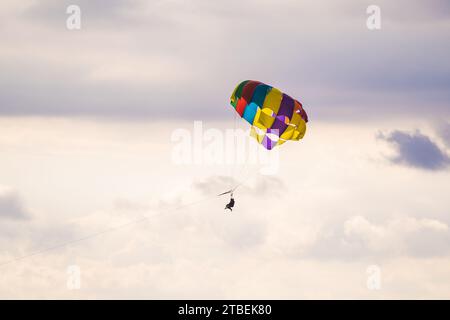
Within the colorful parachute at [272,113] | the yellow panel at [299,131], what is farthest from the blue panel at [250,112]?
the yellow panel at [299,131]

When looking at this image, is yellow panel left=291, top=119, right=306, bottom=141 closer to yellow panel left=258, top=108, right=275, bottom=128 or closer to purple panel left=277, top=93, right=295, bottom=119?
purple panel left=277, top=93, right=295, bottom=119

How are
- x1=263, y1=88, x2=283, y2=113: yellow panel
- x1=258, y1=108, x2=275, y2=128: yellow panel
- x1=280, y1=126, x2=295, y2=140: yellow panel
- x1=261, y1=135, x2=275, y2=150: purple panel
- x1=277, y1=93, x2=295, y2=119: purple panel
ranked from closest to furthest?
x1=277, y1=93, x2=295, y2=119: purple panel → x1=263, y1=88, x2=283, y2=113: yellow panel → x1=280, y1=126, x2=295, y2=140: yellow panel → x1=258, y1=108, x2=275, y2=128: yellow panel → x1=261, y1=135, x2=275, y2=150: purple panel

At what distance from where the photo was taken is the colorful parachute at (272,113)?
254 ft

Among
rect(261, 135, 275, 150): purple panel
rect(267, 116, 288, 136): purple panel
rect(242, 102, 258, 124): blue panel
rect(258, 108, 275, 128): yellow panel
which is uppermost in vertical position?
rect(242, 102, 258, 124): blue panel

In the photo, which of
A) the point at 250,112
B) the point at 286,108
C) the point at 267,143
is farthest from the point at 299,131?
the point at 250,112

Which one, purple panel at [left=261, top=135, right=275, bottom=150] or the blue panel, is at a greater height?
the blue panel

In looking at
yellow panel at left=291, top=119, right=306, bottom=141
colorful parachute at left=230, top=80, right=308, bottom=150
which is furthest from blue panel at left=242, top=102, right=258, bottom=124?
yellow panel at left=291, top=119, right=306, bottom=141

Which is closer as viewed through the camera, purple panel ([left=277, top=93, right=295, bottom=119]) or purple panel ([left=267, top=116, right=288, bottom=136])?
purple panel ([left=277, top=93, right=295, bottom=119])

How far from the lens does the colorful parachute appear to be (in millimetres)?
77312
